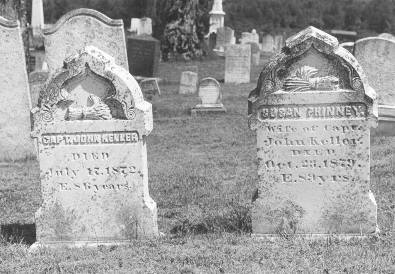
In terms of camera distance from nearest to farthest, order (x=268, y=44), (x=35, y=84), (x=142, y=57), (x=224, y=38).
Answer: (x=35, y=84), (x=142, y=57), (x=224, y=38), (x=268, y=44)

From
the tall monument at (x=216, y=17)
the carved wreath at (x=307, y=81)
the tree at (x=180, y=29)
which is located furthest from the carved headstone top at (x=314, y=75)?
the tall monument at (x=216, y=17)

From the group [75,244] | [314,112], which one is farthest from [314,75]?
[75,244]

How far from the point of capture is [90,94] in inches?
218

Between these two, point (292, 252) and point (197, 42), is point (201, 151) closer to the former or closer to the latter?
point (292, 252)

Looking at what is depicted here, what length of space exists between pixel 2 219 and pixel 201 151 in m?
4.55

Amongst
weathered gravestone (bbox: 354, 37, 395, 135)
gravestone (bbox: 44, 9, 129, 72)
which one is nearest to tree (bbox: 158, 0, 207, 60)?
gravestone (bbox: 44, 9, 129, 72)

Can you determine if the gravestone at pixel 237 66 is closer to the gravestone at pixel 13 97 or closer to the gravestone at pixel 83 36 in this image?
the gravestone at pixel 83 36

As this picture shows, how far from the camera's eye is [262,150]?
5.55 meters

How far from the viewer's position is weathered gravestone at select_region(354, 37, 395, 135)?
10.8m

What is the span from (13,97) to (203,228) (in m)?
5.29

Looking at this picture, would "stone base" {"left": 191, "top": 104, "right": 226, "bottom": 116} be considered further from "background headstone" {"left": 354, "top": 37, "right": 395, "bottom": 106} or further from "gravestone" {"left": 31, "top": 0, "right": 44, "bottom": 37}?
"gravestone" {"left": 31, "top": 0, "right": 44, "bottom": 37}

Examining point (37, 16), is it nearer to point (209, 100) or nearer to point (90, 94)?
point (209, 100)

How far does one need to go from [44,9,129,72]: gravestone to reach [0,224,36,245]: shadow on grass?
17.9 ft

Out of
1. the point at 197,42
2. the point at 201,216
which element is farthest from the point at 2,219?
the point at 197,42
